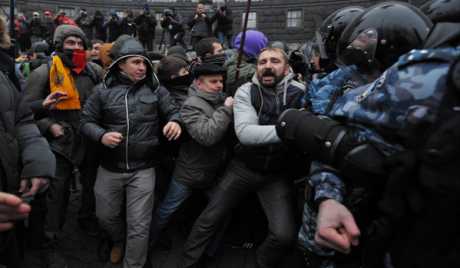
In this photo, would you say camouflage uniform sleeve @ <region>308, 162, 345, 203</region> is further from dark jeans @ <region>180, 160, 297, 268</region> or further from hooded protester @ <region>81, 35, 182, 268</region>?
hooded protester @ <region>81, 35, 182, 268</region>

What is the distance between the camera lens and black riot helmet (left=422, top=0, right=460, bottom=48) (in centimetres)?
121

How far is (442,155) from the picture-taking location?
1.03 meters

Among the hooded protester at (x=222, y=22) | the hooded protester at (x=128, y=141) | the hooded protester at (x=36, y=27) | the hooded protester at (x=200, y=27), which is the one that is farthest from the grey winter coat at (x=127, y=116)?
the hooded protester at (x=36, y=27)

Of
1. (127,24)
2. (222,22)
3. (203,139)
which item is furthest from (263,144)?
(127,24)

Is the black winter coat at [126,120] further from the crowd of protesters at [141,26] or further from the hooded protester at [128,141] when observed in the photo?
the crowd of protesters at [141,26]

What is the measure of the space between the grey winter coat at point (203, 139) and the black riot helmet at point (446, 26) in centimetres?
207

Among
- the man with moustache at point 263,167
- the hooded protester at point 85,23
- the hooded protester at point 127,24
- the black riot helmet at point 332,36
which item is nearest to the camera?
the man with moustache at point 263,167

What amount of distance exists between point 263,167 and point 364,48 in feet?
4.47

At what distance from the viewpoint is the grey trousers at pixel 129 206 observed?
130 inches

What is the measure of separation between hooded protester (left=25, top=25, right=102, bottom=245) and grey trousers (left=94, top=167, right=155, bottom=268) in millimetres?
504

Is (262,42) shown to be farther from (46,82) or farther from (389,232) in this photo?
(389,232)

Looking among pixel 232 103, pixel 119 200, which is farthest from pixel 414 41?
pixel 119 200

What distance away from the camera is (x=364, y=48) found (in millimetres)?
2035

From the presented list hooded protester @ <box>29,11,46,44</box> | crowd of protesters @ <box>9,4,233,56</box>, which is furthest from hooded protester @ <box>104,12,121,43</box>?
hooded protester @ <box>29,11,46,44</box>
